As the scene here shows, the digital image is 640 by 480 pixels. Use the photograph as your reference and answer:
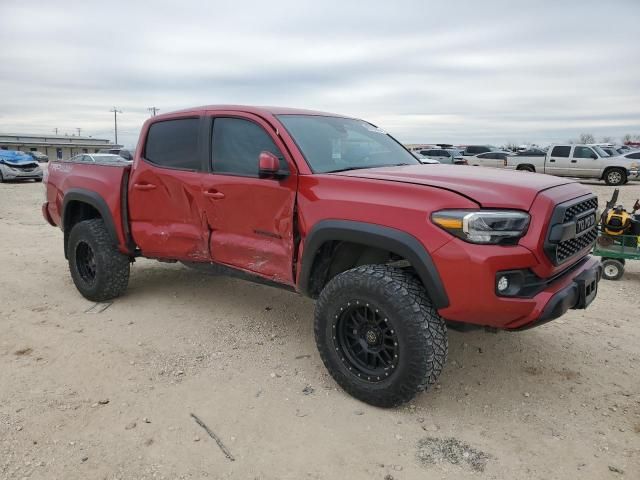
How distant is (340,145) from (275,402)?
6.37ft

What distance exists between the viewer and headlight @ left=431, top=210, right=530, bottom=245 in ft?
8.99

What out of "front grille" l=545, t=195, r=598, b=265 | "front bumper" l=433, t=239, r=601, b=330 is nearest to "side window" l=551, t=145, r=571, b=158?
"front grille" l=545, t=195, r=598, b=265

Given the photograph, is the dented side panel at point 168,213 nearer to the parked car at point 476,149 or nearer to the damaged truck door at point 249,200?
the damaged truck door at point 249,200

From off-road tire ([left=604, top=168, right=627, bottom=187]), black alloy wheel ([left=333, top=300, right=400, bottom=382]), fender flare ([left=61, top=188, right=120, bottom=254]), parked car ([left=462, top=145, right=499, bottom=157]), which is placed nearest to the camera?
black alloy wheel ([left=333, top=300, right=400, bottom=382])

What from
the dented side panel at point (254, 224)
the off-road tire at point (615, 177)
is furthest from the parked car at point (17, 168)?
the off-road tire at point (615, 177)

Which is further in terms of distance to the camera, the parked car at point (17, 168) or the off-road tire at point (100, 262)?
the parked car at point (17, 168)

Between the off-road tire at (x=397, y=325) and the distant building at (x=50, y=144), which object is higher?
the off-road tire at (x=397, y=325)

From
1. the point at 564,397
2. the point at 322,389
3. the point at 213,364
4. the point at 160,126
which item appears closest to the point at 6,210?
the point at 160,126

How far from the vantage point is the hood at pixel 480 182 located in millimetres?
2822

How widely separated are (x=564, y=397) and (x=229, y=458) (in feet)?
7.12

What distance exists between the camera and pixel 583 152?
20516 millimetres

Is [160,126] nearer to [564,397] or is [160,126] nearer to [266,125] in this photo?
[266,125]

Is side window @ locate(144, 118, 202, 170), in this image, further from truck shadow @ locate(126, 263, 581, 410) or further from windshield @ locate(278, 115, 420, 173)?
truck shadow @ locate(126, 263, 581, 410)

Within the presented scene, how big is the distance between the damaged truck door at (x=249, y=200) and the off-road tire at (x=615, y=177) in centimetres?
1951
